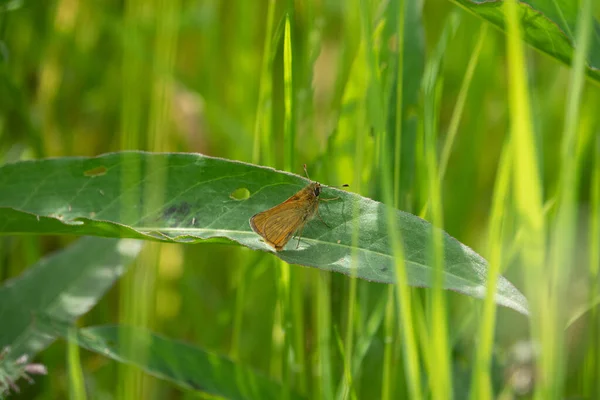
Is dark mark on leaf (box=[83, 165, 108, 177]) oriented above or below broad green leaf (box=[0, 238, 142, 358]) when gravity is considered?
above

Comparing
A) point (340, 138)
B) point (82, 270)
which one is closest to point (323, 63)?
point (340, 138)

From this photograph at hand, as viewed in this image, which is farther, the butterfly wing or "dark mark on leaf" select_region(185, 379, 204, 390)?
"dark mark on leaf" select_region(185, 379, 204, 390)

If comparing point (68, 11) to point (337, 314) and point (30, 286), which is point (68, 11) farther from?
point (337, 314)

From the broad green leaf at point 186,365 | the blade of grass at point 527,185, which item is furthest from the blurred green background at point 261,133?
the blade of grass at point 527,185

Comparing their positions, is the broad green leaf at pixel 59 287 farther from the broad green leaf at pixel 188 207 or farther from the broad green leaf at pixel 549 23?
the broad green leaf at pixel 549 23

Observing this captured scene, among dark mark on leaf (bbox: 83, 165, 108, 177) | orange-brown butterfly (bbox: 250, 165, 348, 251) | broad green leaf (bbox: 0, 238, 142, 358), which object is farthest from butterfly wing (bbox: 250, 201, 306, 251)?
broad green leaf (bbox: 0, 238, 142, 358)

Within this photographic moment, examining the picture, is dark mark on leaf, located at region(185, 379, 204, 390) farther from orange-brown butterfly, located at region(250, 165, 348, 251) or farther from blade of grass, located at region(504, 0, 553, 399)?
blade of grass, located at region(504, 0, 553, 399)
